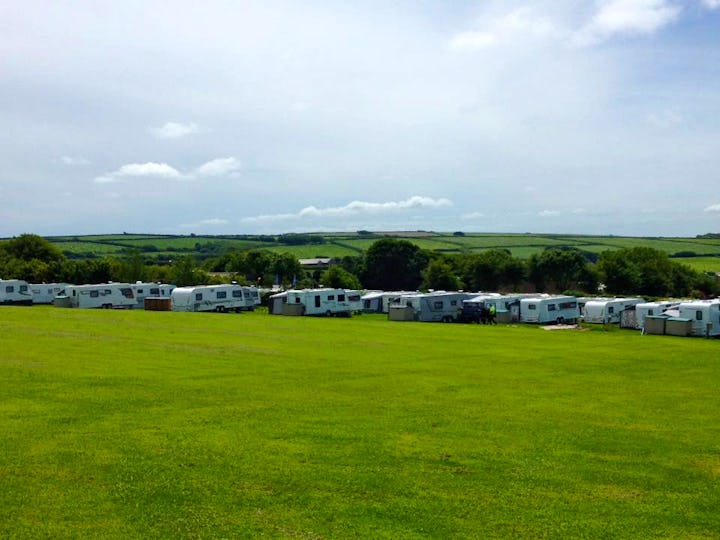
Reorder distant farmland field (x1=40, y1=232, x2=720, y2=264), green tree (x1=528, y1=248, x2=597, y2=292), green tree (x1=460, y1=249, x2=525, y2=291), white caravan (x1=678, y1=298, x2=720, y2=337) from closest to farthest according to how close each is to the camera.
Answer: white caravan (x1=678, y1=298, x2=720, y2=337)
green tree (x1=528, y1=248, x2=597, y2=292)
green tree (x1=460, y1=249, x2=525, y2=291)
distant farmland field (x1=40, y1=232, x2=720, y2=264)

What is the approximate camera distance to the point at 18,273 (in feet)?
283

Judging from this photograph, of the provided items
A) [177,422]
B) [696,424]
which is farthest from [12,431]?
[696,424]

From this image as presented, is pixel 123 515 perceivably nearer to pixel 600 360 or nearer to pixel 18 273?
pixel 600 360

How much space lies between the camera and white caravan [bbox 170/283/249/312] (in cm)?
5659

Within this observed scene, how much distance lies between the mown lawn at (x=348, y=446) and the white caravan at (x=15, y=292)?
39026 millimetres

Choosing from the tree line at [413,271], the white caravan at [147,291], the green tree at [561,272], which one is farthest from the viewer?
the green tree at [561,272]

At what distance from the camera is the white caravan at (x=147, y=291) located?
60.9 m

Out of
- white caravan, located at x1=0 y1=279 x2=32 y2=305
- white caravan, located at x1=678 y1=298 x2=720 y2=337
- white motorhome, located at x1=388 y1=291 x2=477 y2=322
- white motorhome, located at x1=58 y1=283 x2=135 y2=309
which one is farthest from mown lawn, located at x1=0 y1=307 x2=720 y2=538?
white caravan, located at x1=0 y1=279 x2=32 y2=305

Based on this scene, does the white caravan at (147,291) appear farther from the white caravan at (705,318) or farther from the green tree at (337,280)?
the white caravan at (705,318)

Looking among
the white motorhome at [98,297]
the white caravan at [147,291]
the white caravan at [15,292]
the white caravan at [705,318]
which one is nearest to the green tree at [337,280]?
the white caravan at [147,291]

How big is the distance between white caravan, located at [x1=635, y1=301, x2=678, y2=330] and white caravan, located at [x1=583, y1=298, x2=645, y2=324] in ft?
9.62

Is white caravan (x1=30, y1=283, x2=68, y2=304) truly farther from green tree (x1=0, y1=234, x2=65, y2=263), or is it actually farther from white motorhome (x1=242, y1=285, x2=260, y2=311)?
green tree (x1=0, y1=234, x2=65, y2=263)

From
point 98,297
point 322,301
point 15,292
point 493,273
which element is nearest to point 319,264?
point 493,273

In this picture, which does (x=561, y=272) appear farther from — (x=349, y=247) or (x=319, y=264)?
(x=349, y=247)
